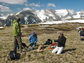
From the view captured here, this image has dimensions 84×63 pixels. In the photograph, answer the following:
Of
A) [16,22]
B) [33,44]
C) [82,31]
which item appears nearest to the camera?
[16,22]

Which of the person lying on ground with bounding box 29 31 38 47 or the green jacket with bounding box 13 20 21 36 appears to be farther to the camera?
the person lying on ground with bounding box 29 31 38 47

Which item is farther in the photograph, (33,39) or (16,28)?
(33,39)

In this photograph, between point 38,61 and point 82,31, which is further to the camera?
point 82,31

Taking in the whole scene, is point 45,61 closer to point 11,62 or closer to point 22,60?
point 22,60

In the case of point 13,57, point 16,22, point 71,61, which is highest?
point 16,22

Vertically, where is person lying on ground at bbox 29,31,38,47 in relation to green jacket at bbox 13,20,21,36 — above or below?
below

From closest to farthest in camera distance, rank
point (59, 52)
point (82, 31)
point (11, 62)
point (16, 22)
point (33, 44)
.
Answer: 1. point (11, 62)
2. point (16, 22)
3. point (59, 52)
4. point (33, 44)
5. point (82, 31)

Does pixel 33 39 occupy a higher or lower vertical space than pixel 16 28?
lower

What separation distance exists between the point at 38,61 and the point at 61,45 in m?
3.59

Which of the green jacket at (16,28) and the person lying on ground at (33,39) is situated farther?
the person lying on ground at (33,39)

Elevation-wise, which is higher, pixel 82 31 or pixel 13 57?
pixel 82 31

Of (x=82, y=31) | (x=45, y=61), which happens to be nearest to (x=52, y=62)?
(x=45, y=61)

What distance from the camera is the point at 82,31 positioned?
60.0ft

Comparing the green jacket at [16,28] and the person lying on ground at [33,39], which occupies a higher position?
the green jacket at [16,28]
